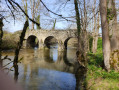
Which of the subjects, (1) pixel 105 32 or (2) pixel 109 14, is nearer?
(1) pixel 105 32

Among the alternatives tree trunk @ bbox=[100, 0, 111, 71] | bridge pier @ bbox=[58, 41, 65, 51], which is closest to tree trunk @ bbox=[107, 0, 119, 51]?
tree trunk @ bbox=[100, 0, 111, 71]

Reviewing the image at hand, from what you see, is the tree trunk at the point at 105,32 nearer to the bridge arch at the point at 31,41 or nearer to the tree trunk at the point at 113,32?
the tree trunk at the point at 113,32

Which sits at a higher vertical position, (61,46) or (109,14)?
(109,14)

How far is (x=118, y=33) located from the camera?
6.33m

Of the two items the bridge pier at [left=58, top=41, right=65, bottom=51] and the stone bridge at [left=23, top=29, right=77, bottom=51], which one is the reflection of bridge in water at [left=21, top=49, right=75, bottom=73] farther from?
the stone bridge at [left=23, top=29, right=77, bottom=51]

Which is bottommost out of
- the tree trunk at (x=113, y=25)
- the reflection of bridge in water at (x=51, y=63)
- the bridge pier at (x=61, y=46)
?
the reflection of bridge in water at (x=51, y=63)

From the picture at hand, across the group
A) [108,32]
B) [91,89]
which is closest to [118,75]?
[91,89]

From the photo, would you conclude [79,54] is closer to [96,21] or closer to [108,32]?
[108,32]

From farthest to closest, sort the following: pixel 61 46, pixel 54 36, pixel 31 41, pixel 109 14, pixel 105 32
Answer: pixel 31 41, pixel 54 36, pixel 61 46, pixel 109 14, pixel 105 32

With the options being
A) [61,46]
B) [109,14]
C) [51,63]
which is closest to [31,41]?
[61,46]

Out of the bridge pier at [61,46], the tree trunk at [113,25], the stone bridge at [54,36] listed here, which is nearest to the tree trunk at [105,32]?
the tree trunk at [113,25]

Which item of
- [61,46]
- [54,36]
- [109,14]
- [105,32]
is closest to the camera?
[105,32]

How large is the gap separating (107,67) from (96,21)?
8.90 m

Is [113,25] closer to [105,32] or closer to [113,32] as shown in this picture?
[113,32]
